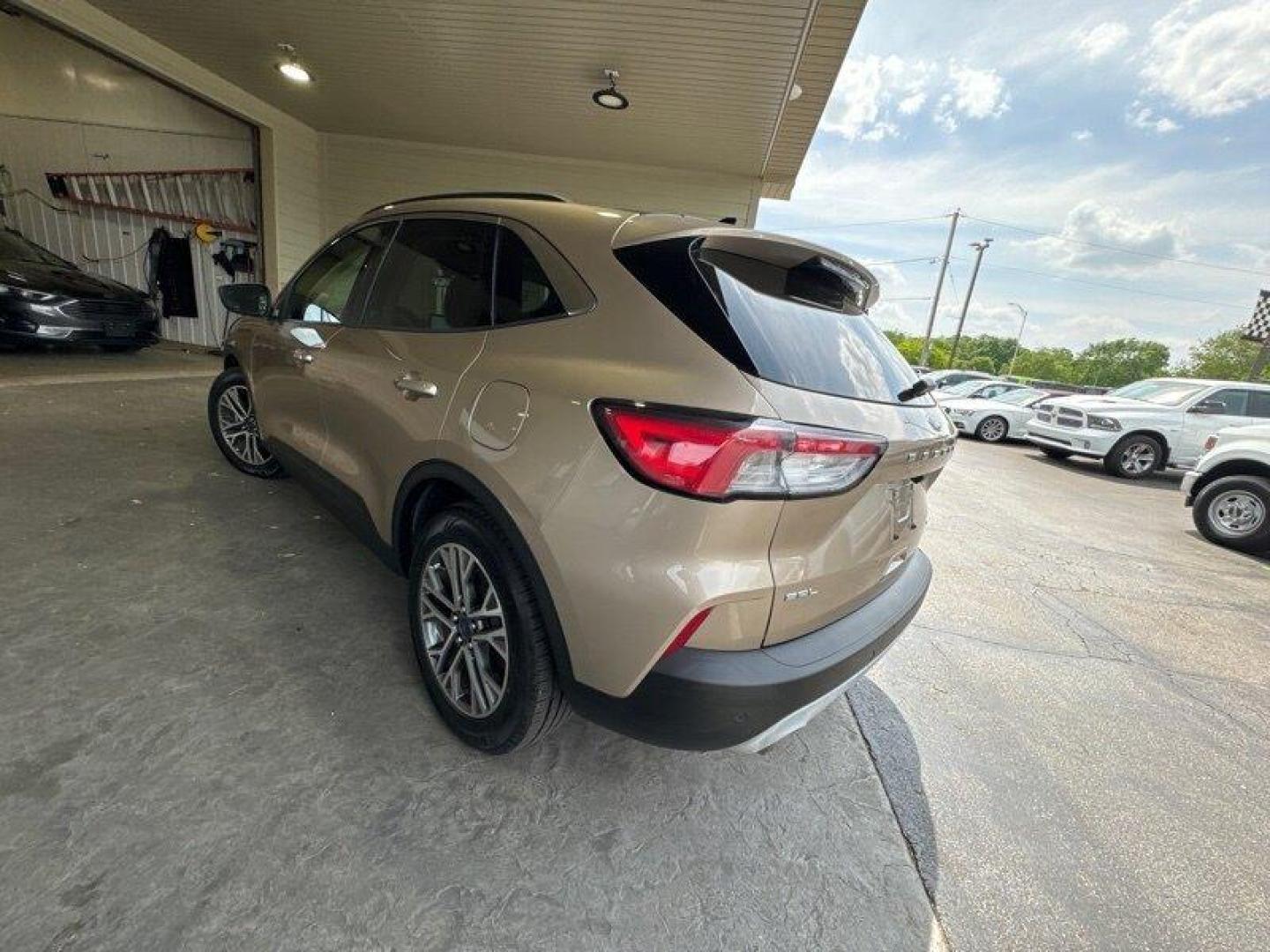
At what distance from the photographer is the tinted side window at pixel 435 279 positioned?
1892 mm

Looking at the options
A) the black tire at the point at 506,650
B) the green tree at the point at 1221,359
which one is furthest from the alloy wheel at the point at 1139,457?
the green tree at the point at 1221,359

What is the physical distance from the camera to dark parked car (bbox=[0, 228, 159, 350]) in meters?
6.10

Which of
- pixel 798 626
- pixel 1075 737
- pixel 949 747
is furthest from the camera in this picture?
pixel 1075 737

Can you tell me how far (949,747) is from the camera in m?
2.18

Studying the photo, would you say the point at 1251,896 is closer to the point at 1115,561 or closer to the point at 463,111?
the point at 1115,561

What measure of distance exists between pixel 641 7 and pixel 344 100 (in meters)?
4.83

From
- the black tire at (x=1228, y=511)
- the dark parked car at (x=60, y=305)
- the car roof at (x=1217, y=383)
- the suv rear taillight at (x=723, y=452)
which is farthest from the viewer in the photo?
the car roof at (x=1217, y=383)

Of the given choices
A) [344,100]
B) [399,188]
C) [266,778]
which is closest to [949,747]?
[266,778]

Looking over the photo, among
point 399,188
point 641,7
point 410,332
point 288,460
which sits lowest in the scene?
point 288,460

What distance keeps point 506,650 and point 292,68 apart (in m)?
7.75

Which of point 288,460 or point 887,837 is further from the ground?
point 288,460

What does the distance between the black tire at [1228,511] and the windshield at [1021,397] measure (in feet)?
23.0

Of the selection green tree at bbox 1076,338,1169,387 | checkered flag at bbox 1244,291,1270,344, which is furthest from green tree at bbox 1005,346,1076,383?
checkered flag at bbox 1244,291,1270,344

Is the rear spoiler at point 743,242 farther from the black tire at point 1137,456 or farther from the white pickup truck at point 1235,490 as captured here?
the black tire at point 1137,456
